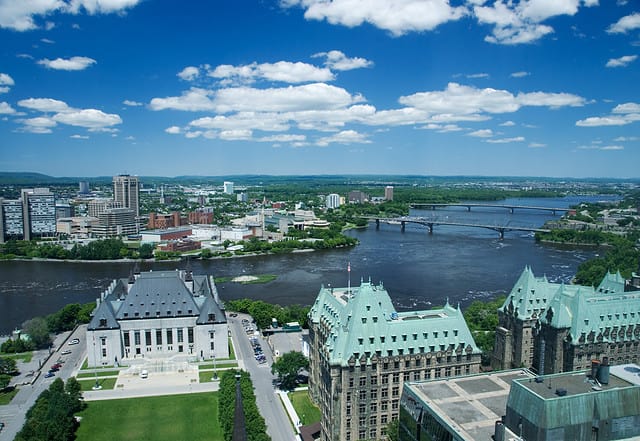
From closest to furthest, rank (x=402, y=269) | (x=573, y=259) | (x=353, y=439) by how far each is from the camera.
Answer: (x=353, y=439)
(x=402, y=269)
(x=573, y=259)

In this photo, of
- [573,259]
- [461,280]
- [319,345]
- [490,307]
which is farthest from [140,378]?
[573,259]

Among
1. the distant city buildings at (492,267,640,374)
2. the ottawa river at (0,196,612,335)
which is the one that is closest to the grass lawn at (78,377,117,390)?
the ottawa river at (0,196,612,335)

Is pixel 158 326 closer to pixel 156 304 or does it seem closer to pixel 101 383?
pixel 156 304

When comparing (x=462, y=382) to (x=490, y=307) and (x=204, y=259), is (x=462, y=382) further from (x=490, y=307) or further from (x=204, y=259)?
(x=204, y=259)

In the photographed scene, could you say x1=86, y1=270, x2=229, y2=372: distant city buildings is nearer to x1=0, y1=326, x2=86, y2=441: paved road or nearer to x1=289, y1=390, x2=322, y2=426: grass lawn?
x1=0, y1=326, x2=86, y2=441: paved road

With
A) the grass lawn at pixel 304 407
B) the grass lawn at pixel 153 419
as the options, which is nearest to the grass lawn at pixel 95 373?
the grass lawn at pixel 153 419

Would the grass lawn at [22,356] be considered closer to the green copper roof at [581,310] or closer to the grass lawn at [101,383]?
the grass lawn at [101,383]
